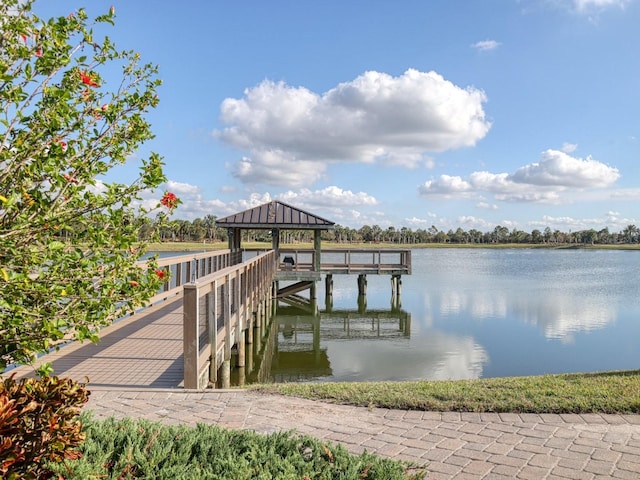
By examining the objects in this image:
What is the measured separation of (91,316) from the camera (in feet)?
6.61

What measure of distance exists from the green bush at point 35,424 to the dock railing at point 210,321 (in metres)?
3.09

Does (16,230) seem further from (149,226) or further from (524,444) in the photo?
(524,444)

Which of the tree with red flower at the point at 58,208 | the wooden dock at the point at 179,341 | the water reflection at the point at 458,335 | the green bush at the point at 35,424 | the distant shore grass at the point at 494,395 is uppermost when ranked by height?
the tree with red flower at the point at 58,208

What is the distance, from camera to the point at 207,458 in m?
2.87

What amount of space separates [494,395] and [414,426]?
51.5 inches

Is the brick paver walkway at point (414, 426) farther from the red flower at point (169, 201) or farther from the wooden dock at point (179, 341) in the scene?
the red flower at point (169, 201)

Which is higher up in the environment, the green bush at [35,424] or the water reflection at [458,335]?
the green bush at [35,424]

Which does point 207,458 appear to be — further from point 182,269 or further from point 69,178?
point 182,269

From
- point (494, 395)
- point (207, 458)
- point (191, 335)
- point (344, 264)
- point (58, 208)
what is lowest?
point (494, 395)

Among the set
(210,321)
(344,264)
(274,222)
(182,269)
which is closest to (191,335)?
(210,321)

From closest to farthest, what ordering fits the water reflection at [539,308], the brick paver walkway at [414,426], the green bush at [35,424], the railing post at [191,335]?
1. the green bush at [35,424]
2. the brick paver walkway at [414,426]
3. the railing post at [191,335]
4. the water reflection at [539,308]

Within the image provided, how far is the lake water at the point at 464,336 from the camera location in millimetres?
10367

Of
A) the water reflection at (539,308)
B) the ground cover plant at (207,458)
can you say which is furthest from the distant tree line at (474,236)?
the ground cover plant at (207,458)

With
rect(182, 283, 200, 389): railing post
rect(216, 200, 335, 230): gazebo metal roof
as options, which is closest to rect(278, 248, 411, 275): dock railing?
rect(216, 200, 335, 230): gazebo metal roof
